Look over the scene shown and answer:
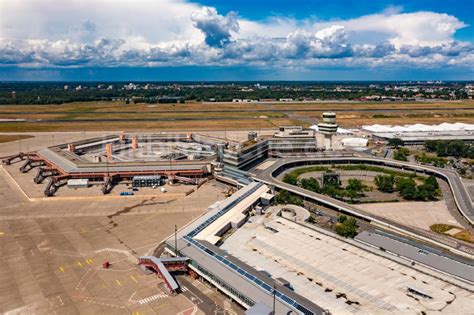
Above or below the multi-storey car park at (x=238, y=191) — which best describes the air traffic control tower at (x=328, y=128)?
above

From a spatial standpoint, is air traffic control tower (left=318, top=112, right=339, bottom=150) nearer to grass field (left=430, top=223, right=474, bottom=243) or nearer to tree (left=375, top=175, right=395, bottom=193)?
tree (left=375, top=175, right=395, bottom=193)

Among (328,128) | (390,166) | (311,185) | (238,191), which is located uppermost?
(328,128)

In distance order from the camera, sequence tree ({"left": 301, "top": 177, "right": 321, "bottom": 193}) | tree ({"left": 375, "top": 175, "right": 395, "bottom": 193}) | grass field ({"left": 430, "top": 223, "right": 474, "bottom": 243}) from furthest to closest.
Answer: tree ({"left": 375, "top": 175, "right": 395, "bottom": 193}) < tree ({"left": 301, "top": 177, "right": 321, "bottom": 193}) < grass field ({"left": 430, "top": 223, "right": 474, "bottom": 243})

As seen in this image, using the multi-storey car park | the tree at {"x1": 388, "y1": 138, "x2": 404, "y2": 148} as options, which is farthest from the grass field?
the tree at {"x1": 388, "y1": 138, "x2": 404, "y2": 148}

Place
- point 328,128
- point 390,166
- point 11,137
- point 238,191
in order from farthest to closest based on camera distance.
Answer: point 11,137 → point 328,128 → point 390,166 → point 238,191

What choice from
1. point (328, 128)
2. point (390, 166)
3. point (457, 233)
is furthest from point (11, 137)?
point (457, 233)

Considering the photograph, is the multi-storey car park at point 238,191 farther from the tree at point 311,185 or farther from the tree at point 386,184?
the tree at point 386,184

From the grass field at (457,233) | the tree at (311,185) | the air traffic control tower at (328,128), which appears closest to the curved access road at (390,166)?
the grass field at (457,233)

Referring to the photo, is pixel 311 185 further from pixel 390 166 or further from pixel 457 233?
pixel 390 166

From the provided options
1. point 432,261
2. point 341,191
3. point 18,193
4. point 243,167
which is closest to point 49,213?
point 18,193
